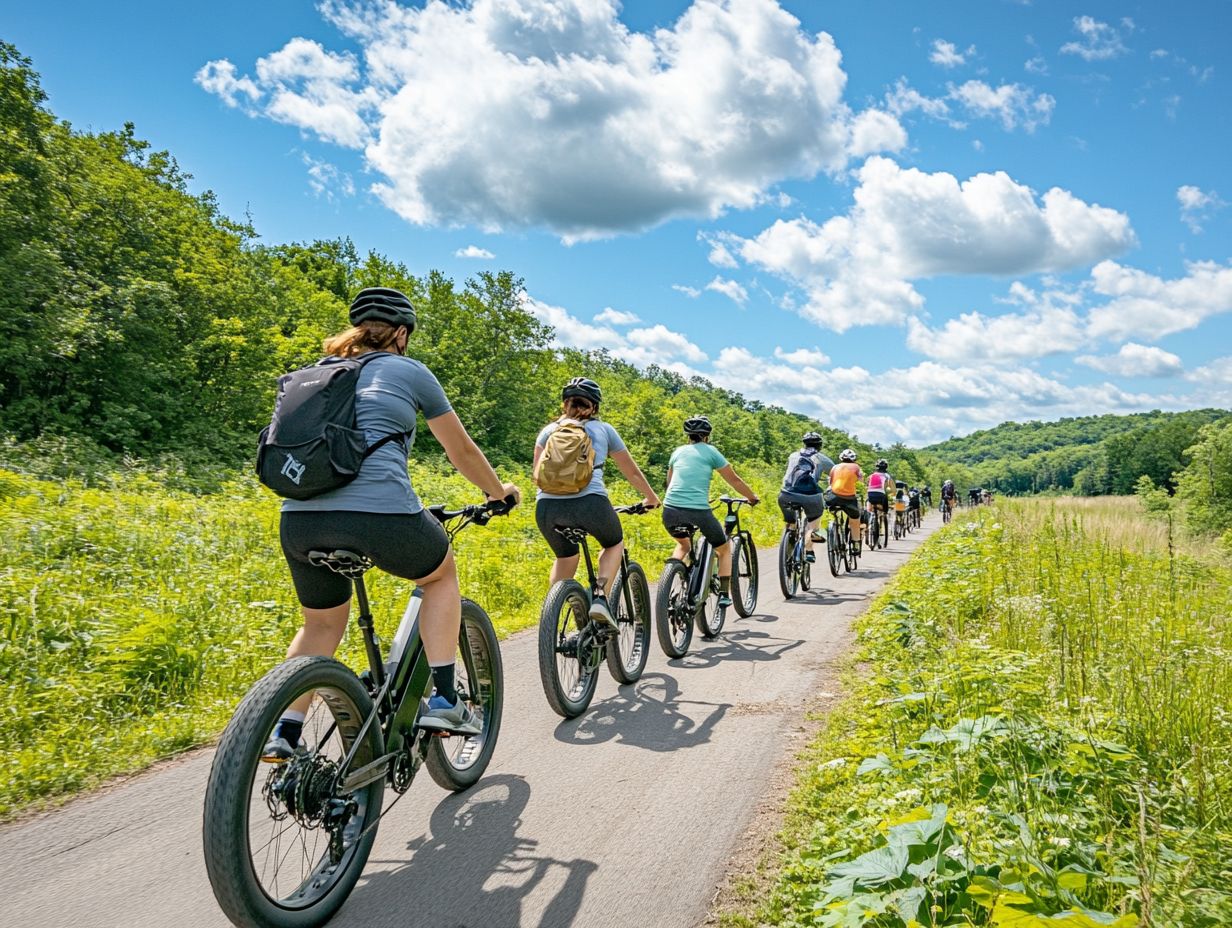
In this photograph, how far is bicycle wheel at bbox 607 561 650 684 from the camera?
17.1 feet

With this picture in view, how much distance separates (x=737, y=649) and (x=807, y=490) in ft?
14.2

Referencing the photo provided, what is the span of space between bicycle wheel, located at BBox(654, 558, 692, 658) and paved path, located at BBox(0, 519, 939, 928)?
1157mm

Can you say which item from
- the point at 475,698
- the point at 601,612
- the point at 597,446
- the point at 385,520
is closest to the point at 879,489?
the point at 597,446

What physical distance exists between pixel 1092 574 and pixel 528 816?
765 cm

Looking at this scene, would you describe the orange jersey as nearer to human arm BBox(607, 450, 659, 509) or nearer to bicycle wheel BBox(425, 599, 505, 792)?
human arm BBox(607, 450, 659, 509)

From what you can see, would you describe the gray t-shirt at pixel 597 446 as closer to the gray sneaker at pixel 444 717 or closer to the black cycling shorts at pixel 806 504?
the gray sneaker at pixel 444 717

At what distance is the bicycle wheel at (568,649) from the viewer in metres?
4.29

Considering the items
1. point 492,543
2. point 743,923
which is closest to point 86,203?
point 492,543

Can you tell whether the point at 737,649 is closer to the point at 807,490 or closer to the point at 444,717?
the point at 444,717

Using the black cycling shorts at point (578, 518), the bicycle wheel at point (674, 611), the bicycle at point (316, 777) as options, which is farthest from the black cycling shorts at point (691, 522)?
the bicycle at point (316, 777)

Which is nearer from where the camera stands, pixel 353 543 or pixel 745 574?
pixel 353 543

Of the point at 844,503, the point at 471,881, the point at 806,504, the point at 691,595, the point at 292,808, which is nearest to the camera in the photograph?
the point at 292,808

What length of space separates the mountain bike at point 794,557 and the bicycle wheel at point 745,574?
1.29 metres

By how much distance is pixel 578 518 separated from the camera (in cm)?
477
